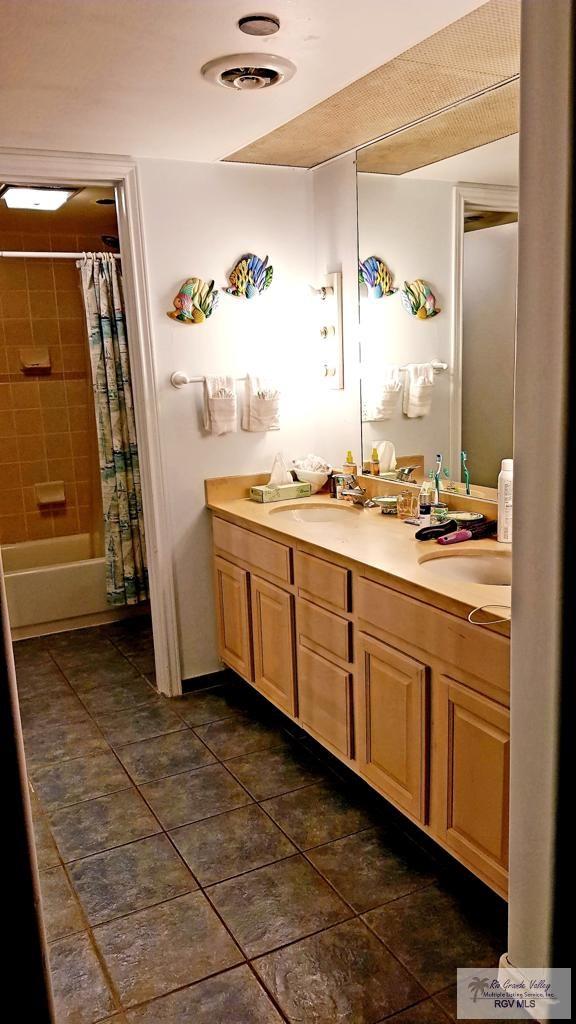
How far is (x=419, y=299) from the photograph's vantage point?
9.07ft

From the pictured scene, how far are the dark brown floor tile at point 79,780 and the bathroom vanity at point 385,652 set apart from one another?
2.07 feet

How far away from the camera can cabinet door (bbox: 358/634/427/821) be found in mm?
2078

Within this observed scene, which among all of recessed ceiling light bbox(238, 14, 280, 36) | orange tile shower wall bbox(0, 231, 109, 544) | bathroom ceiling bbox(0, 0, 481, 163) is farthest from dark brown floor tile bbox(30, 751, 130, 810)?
recessed ceiling light bbox(238, 14, 280, 36)

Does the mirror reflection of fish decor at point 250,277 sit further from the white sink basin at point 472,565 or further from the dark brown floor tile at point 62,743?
the dark brown floor tile at point 62,743

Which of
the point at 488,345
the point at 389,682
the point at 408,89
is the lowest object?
the point at 389,682

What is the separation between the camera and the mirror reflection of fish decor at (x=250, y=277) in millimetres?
3225

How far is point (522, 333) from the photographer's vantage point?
139cm

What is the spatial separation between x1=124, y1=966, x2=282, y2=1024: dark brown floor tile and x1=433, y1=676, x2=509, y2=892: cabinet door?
59cm

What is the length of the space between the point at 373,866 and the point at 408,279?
194 cm

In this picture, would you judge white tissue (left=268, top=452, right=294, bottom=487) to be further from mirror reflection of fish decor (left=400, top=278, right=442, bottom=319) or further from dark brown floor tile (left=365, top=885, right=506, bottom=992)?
dark brown floor tile (left=365, top=885, right=506, bottom=992)

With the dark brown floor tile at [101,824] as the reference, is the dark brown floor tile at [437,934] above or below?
above

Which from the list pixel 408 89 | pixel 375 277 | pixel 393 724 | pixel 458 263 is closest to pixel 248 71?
pixel 408 89

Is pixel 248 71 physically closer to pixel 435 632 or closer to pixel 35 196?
pixel 435 632

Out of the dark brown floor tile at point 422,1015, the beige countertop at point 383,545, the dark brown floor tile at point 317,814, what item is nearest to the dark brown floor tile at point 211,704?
the dark brown floor tile at point 317,814
